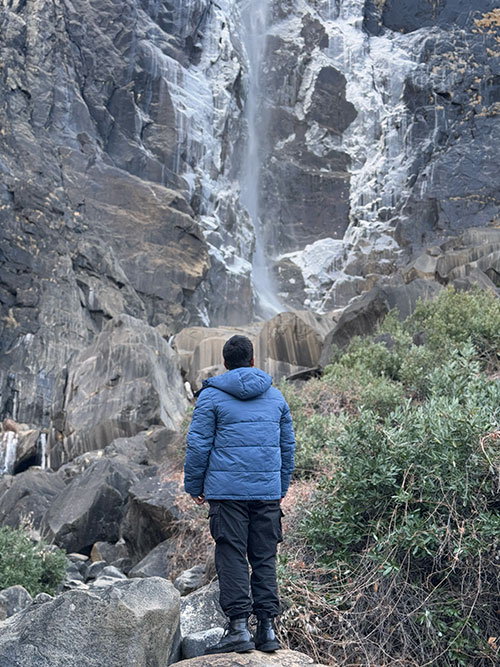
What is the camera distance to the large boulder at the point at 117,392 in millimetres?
18844

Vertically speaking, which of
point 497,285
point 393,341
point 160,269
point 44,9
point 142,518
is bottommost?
point 142,518

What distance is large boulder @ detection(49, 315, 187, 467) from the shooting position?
18.8 meters

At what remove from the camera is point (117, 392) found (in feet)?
64.5

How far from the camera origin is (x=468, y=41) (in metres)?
54.0

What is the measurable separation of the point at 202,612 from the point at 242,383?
1710 mm

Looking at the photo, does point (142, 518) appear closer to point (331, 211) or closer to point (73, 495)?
point (73, 495)

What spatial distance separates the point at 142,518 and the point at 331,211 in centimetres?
5107

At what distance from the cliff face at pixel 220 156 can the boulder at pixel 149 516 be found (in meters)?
20.2

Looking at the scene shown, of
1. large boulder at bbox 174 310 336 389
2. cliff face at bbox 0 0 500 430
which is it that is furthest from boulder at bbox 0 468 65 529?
cliff face at bbox 0 0 500 430

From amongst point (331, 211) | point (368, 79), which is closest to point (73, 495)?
point (331, 211)

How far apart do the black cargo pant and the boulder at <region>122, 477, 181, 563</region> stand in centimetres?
476

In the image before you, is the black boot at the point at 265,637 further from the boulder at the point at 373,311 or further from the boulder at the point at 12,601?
the boulder at the point at 373,311

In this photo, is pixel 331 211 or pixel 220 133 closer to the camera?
pixel 220 133

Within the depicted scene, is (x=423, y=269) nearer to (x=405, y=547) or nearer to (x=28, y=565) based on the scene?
(x=28, y=565)
